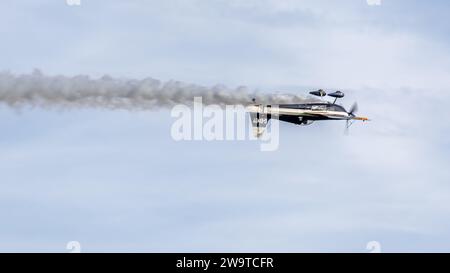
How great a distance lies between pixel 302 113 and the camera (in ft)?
518

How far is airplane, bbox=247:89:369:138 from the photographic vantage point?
152750 millimetres

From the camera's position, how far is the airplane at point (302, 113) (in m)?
153
